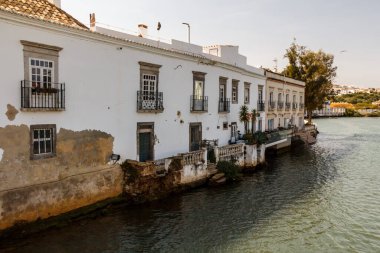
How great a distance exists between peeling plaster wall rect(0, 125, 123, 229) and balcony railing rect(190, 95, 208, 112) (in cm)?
734

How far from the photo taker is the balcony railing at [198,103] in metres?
21.5

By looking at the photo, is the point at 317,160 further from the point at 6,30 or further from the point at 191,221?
the point at 6,30

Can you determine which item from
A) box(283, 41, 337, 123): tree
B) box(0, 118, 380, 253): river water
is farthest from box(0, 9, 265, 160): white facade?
box(283, 41, 337, 123): tree

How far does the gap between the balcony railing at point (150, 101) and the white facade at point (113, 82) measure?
0.86 ft

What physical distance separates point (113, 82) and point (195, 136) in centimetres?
837

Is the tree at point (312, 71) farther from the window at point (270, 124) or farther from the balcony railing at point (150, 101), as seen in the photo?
the balcony railing at point (150, 101)

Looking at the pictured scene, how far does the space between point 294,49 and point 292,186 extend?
3399cm

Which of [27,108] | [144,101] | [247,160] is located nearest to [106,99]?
[144,101]

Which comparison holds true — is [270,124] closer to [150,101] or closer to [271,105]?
[271,105]

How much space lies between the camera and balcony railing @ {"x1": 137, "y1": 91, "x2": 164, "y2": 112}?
1719 centimetres

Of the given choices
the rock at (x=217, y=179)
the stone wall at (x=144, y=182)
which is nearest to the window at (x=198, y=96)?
the rock at (x=217, y=179)

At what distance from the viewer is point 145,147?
1820 centimetres

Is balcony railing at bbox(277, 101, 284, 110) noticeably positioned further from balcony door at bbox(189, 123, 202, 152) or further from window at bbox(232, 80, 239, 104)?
balcony door at bbox(189, 123, 202, 152)

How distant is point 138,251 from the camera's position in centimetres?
1143
